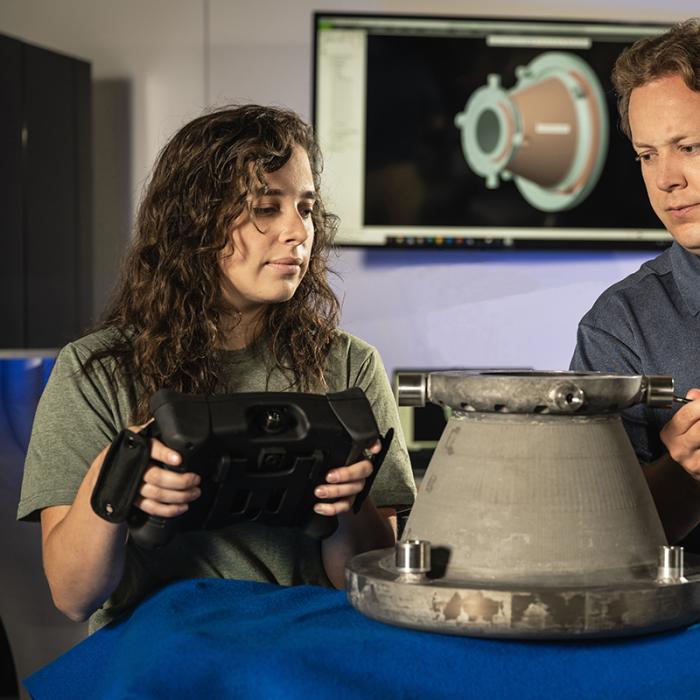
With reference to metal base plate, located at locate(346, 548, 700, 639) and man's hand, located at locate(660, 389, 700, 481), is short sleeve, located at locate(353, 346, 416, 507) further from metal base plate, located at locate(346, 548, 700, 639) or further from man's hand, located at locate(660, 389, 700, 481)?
metal base plate, located at locate(346, 548, 700, 639)

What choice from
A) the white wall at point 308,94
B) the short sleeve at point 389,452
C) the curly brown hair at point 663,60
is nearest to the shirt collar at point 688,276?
the curly brown hair at point 663,60

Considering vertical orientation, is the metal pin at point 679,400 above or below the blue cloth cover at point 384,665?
above

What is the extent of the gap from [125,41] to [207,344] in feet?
7.32

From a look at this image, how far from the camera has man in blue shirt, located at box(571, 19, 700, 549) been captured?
4.92 ft

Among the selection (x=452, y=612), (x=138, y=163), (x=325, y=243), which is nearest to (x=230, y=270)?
(x=325, y=243)

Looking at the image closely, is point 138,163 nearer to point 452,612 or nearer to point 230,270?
point 230,270

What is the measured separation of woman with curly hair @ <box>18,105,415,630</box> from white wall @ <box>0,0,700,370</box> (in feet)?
6.07

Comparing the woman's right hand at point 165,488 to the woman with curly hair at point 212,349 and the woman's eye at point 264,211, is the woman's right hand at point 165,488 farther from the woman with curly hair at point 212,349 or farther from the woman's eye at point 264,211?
the woman's eye at point 264,211

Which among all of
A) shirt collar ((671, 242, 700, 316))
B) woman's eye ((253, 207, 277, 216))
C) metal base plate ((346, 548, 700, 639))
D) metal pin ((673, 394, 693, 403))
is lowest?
metal base plate ((346, 548, 700, 639))

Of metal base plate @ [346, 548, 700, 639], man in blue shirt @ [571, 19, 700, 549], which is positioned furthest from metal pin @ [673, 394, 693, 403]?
man in blue shirt @ [571, 19, 700, 549]

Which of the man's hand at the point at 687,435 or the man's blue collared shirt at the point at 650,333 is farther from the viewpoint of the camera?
the man's blue collared shirt at the point at 650,333

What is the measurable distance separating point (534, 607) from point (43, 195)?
8.44 feet

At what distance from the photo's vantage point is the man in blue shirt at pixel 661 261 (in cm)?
150

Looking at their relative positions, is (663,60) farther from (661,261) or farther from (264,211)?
(264,211)
